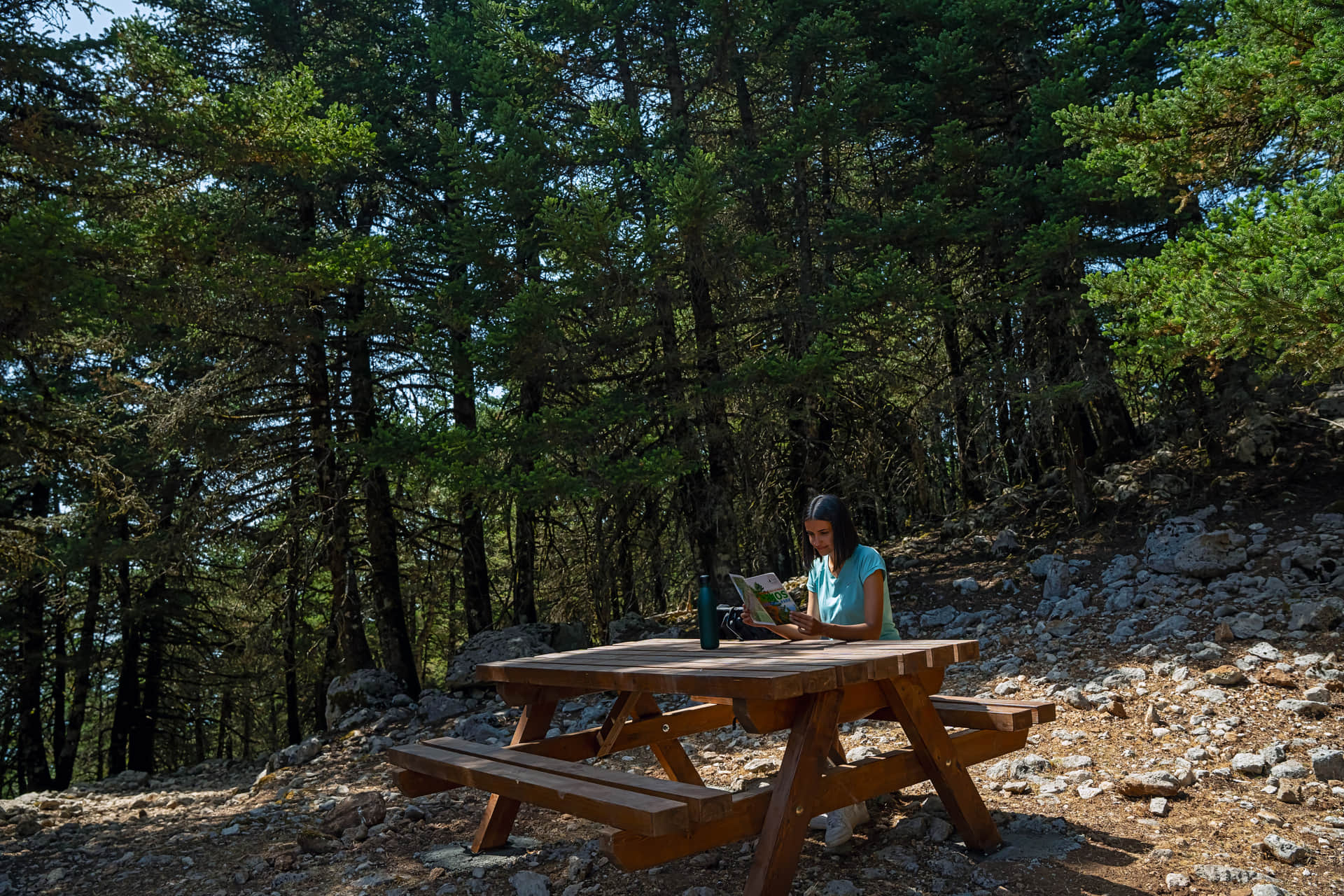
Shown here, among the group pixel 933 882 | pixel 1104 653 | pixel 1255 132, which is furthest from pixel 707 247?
pixel 933 882

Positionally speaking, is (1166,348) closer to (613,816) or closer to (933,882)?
(933,882)

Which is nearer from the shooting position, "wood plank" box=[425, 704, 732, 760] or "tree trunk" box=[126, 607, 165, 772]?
"wood plank" box=[425, 704, 732, 760]

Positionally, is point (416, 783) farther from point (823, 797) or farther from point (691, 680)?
point (823, 797)

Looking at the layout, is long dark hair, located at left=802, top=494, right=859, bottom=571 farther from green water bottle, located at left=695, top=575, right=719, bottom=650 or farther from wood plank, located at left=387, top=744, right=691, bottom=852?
wood plank, located at left=387, top=744, right=691, bottom=852

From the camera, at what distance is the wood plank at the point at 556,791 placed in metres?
2.56

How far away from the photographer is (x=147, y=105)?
7840 millimetres

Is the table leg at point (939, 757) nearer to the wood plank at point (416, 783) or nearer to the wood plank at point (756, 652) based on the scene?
the wood plank at point (756, 652)

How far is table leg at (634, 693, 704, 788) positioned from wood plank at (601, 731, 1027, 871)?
1.29 metres

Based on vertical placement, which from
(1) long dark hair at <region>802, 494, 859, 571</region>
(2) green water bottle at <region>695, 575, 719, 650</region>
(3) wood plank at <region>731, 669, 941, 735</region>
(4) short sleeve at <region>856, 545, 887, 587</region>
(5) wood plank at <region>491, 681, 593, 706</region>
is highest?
(1) long dark hair at <region>802, 494, 859, 571</region>

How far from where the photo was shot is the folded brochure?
153 inches

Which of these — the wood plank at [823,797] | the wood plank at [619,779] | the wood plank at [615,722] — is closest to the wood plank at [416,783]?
the wood plank at [619,779]

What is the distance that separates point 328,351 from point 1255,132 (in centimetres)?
1202

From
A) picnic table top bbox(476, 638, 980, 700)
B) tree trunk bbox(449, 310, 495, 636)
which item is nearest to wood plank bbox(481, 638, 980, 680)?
picnic table top bbox(476, 638, 980, 700)

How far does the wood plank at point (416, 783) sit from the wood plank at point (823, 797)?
1.32 m
